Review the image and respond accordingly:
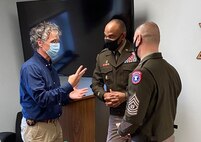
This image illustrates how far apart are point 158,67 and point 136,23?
1.06m

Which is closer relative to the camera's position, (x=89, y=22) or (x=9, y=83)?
(x=89, y=22)

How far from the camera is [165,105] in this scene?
1591 mm

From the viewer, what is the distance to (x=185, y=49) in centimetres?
213

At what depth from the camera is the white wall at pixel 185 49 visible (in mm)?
2066

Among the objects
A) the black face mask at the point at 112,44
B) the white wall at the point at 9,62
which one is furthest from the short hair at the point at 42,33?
the white wall at the point at 9,62

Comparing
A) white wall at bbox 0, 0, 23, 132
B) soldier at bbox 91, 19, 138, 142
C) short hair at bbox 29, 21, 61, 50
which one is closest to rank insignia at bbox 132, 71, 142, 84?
soldier at bbox 91, 19, 138, 142

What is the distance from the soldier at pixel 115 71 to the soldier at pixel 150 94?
43 centimetres

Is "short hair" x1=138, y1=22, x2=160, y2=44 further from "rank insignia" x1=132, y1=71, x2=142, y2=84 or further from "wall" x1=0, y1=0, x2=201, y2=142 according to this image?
"wall" x1=0, y1=0, x2=201, y2=142

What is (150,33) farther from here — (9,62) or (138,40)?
(9,62)

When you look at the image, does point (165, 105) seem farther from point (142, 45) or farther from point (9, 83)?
point (9, 83)

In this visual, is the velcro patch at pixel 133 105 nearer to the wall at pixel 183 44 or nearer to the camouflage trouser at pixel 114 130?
the camouflage trouser at pixel 114 130

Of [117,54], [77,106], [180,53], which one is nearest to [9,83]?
[77,106]

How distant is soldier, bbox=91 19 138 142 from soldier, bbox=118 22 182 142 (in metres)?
0.43

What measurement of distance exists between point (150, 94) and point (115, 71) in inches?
24.9
